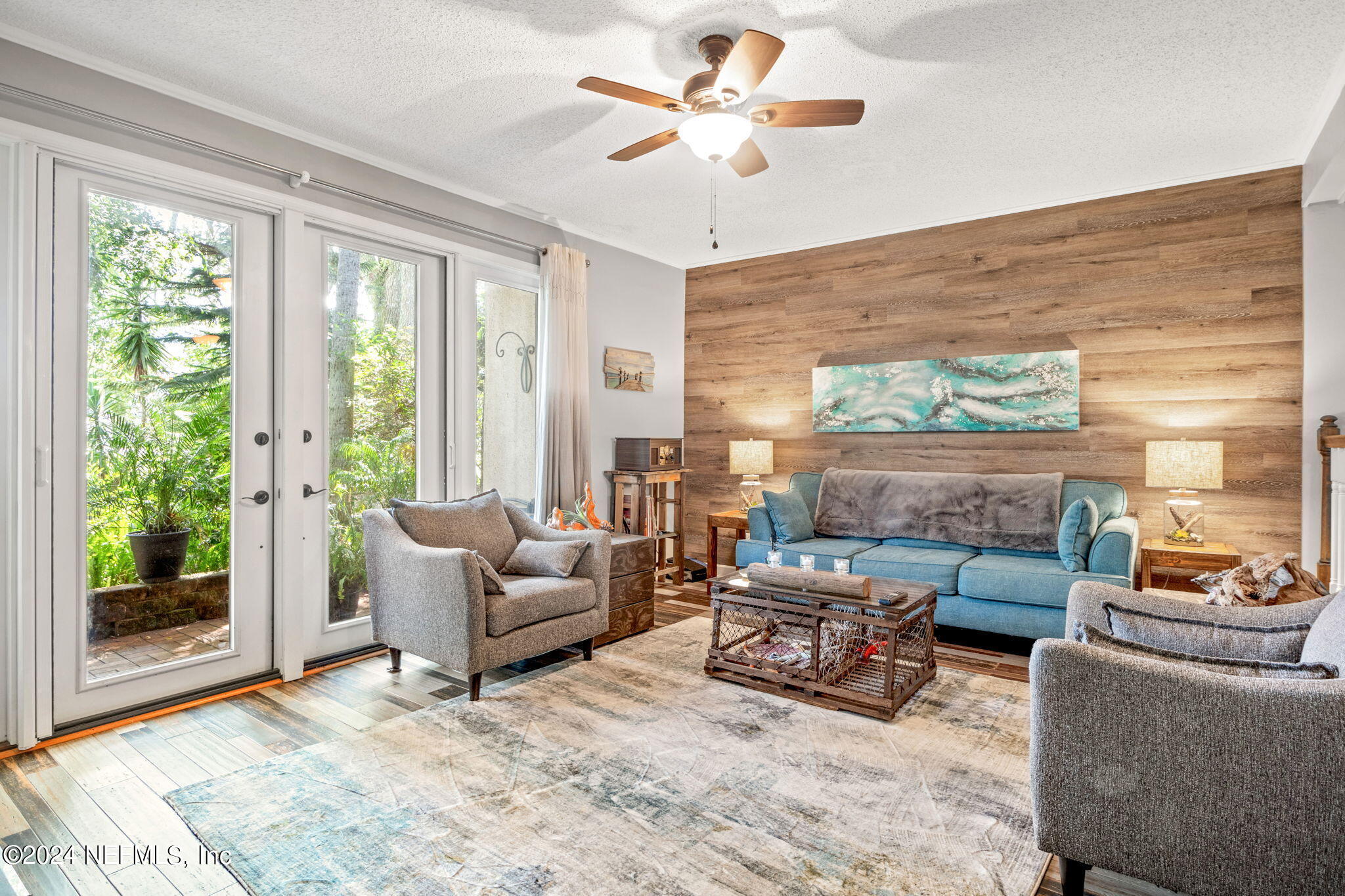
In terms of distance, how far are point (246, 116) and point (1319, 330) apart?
17.2 ft

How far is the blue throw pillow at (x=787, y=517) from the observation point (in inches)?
176

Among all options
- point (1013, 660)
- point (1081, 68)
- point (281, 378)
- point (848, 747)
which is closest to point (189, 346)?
point (281, 378)

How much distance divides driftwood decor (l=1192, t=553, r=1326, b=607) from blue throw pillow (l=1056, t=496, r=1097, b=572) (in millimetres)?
1150

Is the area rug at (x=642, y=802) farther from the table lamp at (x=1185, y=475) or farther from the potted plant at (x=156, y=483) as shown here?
the table lamp at (x=1185, y=475)

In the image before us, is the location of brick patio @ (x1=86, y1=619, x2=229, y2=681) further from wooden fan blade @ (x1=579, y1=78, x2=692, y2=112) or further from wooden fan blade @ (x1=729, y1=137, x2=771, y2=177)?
wooden fan blade @ (x1=729, y1=137, x2=771, y2=177)

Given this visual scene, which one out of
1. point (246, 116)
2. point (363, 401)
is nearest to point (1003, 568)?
point (363, 401)

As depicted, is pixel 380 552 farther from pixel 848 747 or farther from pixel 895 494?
pixel 895 494

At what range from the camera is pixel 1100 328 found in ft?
13.6

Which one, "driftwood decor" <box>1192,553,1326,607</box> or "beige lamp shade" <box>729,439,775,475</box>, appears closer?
"driftwood decor" <box>1192,553,1326,607</box>

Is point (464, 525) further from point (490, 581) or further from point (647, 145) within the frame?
point (647, 145)

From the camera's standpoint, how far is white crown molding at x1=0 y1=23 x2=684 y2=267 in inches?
99.3

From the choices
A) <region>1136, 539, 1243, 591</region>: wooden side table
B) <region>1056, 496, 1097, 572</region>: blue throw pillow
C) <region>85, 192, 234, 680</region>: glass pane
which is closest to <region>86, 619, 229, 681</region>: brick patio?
<region>85, 192, 234, 680</region>: glass pane


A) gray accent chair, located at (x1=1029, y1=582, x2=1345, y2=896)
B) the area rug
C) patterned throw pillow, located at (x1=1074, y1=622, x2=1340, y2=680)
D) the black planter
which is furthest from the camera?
the black planter

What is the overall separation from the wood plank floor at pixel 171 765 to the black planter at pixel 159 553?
56cm
